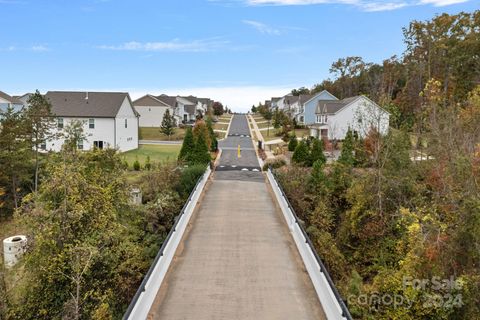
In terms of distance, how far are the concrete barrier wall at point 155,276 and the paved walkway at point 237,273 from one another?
0.60 ft

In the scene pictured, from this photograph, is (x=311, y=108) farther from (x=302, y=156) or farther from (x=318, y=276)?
(x=318, y=276)

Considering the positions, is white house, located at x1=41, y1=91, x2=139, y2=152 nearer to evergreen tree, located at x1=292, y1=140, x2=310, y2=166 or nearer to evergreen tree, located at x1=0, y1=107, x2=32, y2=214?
evergreen tree, located at x1=0, y1=107, x2=32, y2=214

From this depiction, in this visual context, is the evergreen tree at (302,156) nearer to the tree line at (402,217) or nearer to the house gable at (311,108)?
the tree line at (402,217)

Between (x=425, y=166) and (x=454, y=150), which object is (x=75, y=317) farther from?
(x=425, y=166)

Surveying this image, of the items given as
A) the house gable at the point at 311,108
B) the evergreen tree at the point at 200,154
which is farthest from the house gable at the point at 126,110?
the house gable at the point at 311,108

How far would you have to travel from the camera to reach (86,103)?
4322cm

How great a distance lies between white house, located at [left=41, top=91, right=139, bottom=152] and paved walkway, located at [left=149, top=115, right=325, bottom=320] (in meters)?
27.4

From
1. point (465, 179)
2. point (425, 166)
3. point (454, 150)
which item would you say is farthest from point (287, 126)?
point (465, 179)

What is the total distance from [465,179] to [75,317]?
425 inches

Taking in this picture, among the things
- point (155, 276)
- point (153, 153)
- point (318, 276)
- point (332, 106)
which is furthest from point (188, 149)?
point (332, 106)

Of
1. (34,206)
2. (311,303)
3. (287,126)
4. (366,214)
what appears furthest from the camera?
(287,126)

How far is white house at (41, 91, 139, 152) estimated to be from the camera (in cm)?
4128

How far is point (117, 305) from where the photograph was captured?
38.4 ft

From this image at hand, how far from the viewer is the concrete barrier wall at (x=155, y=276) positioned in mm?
7906
